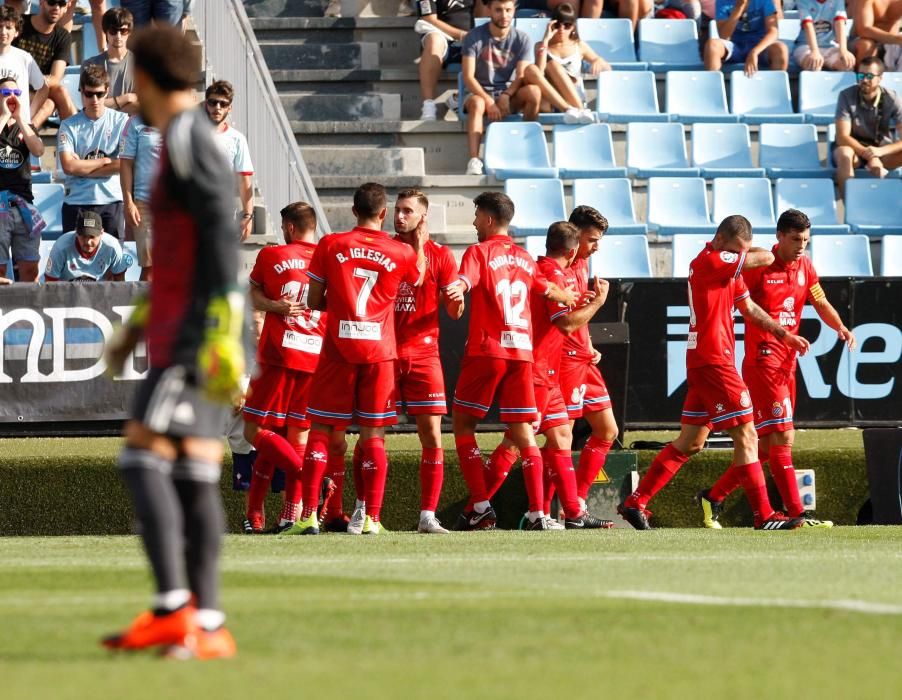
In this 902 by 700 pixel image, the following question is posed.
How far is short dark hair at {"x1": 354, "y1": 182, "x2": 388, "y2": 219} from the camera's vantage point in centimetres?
1052

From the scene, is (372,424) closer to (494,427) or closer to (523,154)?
(494,427)

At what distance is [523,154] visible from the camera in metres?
16.8

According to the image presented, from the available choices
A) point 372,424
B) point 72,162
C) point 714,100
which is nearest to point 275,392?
point 372,424

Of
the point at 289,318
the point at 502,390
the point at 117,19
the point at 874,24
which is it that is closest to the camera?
the point at 502,390

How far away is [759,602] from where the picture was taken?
5.72 metres

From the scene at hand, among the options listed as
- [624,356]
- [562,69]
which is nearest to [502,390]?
[624,356]

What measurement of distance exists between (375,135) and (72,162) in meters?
4.32

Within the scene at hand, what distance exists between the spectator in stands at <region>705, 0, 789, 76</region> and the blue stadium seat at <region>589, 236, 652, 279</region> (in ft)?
12.0

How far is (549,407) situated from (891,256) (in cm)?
604

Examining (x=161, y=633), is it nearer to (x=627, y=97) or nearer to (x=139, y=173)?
(x=139, y=173)

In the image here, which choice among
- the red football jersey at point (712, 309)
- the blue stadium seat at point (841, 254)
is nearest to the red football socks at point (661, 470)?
the red football jersey at point (712, 309)

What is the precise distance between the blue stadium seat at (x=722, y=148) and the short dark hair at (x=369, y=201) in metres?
7.53

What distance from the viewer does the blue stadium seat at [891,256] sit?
16.0m

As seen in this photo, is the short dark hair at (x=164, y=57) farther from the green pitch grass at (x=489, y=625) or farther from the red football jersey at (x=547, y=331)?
the red football jersey at (x=547, y=331)
